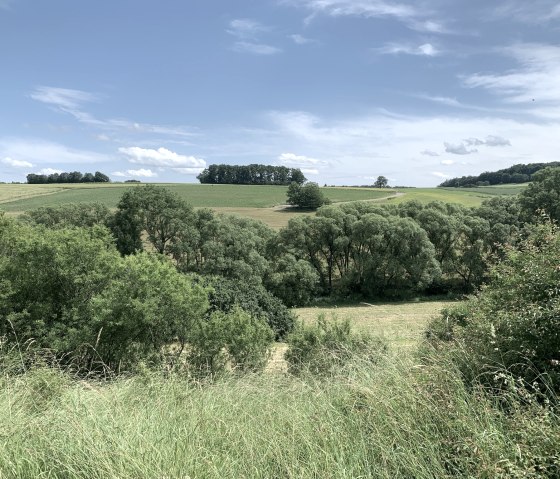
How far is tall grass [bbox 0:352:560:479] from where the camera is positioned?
8.79ft

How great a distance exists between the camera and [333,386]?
402 cm

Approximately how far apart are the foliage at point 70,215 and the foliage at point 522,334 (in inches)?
1762

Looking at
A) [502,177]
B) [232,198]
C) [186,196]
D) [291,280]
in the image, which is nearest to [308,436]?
[291,280]

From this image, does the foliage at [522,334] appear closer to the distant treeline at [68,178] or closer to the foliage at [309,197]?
the foliage at [309,197]

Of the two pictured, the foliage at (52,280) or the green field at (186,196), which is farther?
the green field at (186,196)

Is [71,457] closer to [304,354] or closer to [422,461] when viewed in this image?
[422,461]

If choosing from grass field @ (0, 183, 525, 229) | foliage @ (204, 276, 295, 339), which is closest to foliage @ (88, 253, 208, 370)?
foliage @ (204, 276, 295, 339)

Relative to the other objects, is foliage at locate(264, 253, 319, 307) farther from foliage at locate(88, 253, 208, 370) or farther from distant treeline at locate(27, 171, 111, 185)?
distant treeline at locate(27, 171, 111, 185)

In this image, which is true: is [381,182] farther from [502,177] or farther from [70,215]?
[70,215]

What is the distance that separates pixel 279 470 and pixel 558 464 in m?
1.70

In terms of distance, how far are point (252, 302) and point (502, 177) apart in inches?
3515

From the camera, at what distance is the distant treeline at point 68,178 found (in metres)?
114

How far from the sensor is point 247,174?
4793 inches

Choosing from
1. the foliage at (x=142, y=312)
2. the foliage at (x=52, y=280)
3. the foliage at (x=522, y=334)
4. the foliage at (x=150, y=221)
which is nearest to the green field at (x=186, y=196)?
the foliage at (x=150, y=221)
